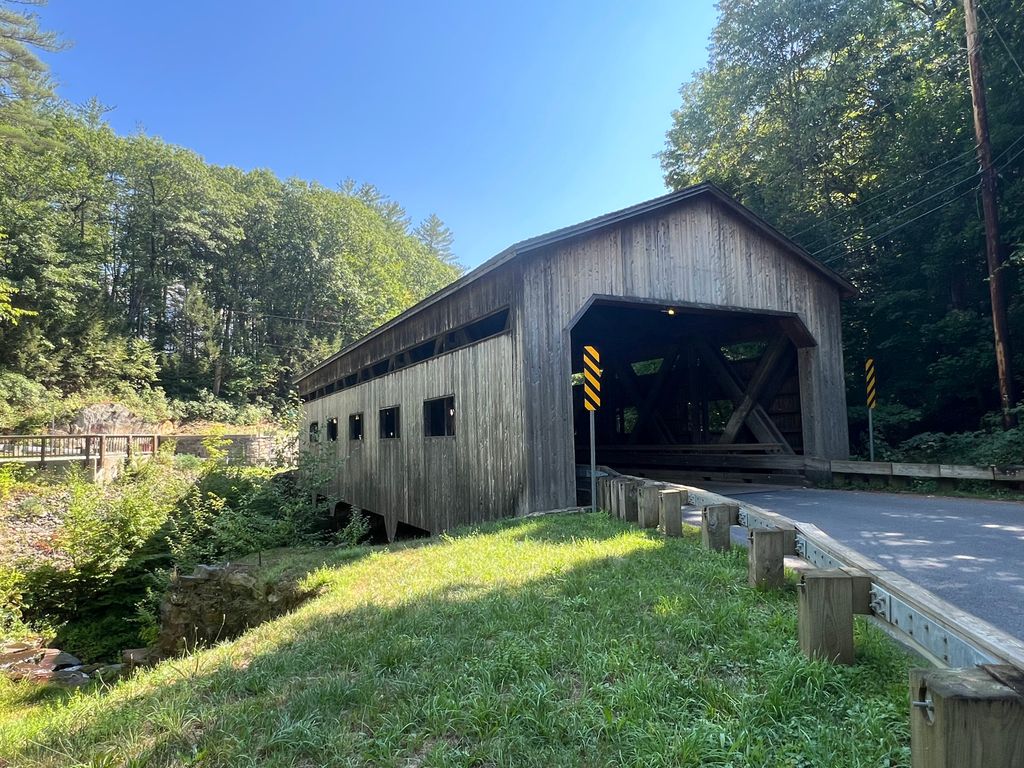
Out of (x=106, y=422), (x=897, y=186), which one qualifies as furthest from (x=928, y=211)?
(x=106, y=422)

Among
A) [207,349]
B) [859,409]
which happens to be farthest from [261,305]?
[859,409]

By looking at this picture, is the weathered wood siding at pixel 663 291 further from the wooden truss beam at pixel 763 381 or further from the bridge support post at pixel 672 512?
the bridge support post at pixel 672 512

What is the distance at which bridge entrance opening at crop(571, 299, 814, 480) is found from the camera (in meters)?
11.4

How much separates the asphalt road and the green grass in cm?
136

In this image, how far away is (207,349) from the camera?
36000 mm

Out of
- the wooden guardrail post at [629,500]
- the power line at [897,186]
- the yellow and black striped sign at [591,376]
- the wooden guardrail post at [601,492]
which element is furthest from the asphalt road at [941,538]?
the power line at [897,186]

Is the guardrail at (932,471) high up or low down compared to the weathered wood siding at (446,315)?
down

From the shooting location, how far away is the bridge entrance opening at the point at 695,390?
1138 cm

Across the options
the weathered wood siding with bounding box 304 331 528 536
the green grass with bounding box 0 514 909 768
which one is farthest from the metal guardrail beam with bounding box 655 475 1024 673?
the weathered wood siding with bounding box 304 331 528 536

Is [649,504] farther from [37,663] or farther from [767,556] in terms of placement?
[37,663]

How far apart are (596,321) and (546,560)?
9.33 m

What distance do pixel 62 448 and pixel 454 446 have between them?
17.1m

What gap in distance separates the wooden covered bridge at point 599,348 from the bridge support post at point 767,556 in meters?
4.47

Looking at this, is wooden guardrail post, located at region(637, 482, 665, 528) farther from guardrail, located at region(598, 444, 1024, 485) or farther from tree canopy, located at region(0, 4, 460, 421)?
tree canopy, located at region(0, 4, 460, 421)
